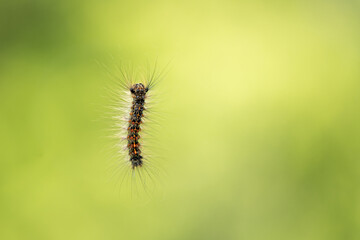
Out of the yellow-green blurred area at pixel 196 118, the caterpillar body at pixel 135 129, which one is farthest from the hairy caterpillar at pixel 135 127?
the yellow-green blurred area at pixel 196 118

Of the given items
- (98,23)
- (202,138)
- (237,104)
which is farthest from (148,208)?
(98,23)

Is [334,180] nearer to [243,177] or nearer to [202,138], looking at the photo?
[243,177]

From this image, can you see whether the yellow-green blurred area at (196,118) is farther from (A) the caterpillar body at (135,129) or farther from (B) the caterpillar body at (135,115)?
(B) the caterpillar body at (135,115)

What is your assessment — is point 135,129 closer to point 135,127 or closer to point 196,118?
point 135,127

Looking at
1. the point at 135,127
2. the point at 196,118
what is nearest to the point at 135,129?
the point at 135,127

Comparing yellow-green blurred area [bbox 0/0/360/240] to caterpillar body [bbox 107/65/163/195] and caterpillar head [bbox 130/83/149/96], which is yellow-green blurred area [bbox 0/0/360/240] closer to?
caterpillar body [bbox 107/65/163/195]
